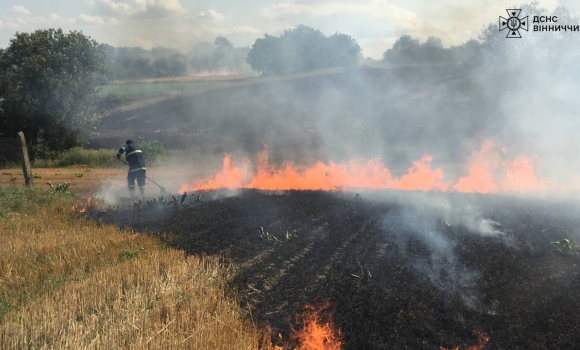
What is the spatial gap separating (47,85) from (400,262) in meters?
23.1

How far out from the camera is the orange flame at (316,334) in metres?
4.80

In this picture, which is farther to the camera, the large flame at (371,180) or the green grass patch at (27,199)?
the large flame at (371,180)

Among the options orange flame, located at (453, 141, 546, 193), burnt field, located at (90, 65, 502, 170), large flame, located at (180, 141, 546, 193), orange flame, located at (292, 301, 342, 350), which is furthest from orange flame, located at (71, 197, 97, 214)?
burnt field, located at (90, 65, 502, 170)

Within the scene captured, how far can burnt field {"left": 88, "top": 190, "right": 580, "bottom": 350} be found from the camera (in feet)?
16.7

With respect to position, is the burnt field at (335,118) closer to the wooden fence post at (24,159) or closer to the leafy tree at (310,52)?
the leafy tree at (310,52)

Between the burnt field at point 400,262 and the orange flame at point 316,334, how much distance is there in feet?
0.36

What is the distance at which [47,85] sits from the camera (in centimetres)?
2216

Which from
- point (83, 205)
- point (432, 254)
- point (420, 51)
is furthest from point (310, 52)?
point (432, 254)

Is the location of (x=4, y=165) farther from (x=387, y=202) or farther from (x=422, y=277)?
(x=422, y=277)

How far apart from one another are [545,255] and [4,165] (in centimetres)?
2531

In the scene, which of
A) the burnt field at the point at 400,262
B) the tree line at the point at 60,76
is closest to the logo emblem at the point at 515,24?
the tree line at the point at 60,76

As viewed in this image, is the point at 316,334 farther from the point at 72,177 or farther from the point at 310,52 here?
the point at 310,52

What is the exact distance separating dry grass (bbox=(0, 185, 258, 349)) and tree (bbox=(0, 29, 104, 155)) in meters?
17.2

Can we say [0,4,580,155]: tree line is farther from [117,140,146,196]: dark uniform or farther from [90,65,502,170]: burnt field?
[117,140,146,196]: dark uniform
